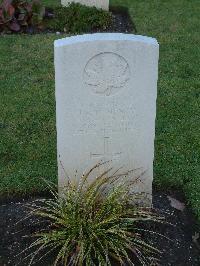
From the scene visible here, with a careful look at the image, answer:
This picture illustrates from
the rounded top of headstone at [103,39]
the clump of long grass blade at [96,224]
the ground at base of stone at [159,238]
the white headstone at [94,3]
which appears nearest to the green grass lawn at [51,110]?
the ground at base of stone at [159,238]

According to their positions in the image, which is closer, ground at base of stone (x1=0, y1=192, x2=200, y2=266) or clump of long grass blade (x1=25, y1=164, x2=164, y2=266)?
clump of long grass blade (x1=25, y1=164, x2=164, y2=266)

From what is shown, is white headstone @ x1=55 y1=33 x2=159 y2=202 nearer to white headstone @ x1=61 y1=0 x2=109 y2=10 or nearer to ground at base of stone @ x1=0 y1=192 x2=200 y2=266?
ground at base of stone @ x1=0 y1=192 x2=200 y2=266

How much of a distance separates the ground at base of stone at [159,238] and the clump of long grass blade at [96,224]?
101 mm

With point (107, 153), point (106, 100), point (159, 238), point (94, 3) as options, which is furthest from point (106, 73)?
point (94, 3)

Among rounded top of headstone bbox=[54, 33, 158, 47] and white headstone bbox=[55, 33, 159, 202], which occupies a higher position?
rounded top of headstone bbox=[54, 33, 158, 47]

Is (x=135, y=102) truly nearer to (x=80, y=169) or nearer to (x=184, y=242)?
(x=80, y=169)

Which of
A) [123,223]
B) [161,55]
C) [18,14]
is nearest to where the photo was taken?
[123,223]

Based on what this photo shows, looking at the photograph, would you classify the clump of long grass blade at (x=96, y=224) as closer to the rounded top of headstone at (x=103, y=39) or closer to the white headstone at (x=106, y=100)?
the white headstone at (x=106, y=100)

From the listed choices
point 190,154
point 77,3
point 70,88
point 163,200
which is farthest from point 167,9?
point 70,88

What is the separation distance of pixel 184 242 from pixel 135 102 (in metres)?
1.20

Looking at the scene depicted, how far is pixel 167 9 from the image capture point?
1033 centimetres

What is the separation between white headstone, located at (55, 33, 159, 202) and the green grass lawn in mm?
904

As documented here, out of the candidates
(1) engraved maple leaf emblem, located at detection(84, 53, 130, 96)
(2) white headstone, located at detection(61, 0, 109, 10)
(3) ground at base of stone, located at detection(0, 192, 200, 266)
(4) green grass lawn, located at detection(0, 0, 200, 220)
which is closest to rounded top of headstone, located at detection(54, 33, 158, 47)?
(1) engraved maple leaf emblem, located at detection(84, 53, 130, 96)

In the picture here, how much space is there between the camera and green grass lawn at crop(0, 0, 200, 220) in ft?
17.2
